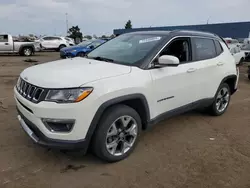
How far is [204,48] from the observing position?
15.2 ft

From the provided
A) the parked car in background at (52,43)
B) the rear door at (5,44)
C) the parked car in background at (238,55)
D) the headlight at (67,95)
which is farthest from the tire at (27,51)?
the headlight at (67,95)

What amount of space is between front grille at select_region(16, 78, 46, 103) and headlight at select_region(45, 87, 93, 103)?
4.7 inches

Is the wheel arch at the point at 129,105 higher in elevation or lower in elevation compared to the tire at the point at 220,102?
higher

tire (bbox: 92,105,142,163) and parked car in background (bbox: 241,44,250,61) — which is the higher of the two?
parked car in background (bbox: 241,44,250,61)

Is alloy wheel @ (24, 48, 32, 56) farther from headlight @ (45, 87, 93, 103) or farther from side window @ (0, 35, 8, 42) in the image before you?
headlight @ (45, 87, 93, 103)

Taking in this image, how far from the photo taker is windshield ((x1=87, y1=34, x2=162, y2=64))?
3.69m

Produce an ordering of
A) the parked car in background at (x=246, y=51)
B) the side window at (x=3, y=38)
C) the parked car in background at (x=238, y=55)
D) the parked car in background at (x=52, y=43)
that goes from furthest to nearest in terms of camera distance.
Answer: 1. the parked car in background at (x=52, y=43)
2. the side window at (x=3, y=38)
3. the parked car in background at (x=246, y=51)
4. the parked car in background at (x=238, y=55)

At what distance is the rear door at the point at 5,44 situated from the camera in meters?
18.3

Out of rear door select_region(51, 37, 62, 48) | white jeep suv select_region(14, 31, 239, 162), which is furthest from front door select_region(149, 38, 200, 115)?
rear door select_region(51, 37, 62, 48)

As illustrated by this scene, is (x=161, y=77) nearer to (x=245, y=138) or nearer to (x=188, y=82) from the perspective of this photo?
(x=188, y=82)

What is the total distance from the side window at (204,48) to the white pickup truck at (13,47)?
17.0 metres

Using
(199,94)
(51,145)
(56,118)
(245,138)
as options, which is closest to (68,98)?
(56,118)

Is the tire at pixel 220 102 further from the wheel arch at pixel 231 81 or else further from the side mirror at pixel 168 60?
the side mirror at pixel 168 60

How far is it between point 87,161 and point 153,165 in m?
0.87
